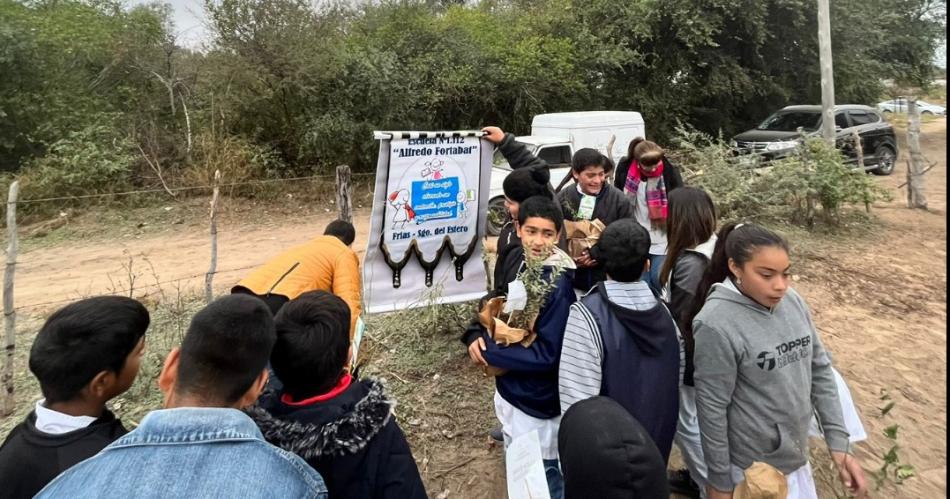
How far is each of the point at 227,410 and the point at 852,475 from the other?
6.58 ft

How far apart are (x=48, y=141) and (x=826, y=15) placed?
49.6 ft

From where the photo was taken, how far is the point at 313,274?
2.77m

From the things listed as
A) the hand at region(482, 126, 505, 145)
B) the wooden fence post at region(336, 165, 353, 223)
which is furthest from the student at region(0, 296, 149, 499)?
the wooden fence post at region(336, 165, 353, 223)

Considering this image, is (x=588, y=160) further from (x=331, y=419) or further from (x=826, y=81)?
(x=826, y=81)

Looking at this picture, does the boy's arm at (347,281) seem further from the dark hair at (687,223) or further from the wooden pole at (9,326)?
the wooden pole at (9,326)

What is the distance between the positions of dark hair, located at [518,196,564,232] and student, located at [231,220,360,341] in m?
0.96

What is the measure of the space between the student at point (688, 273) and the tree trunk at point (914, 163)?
351 inches

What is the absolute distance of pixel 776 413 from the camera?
1903 mm

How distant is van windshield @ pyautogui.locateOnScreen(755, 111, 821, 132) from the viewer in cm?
1264

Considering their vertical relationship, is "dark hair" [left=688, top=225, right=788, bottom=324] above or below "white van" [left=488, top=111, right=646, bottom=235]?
below

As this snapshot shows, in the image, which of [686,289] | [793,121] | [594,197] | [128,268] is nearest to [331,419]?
[686,289]

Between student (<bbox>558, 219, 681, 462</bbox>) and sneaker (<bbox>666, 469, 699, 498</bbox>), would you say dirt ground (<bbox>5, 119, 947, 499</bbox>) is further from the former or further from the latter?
student (<bbox>558, 219, 681, 462</bbox>)

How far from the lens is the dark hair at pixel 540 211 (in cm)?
239

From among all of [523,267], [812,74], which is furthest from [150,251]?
[812,74]
